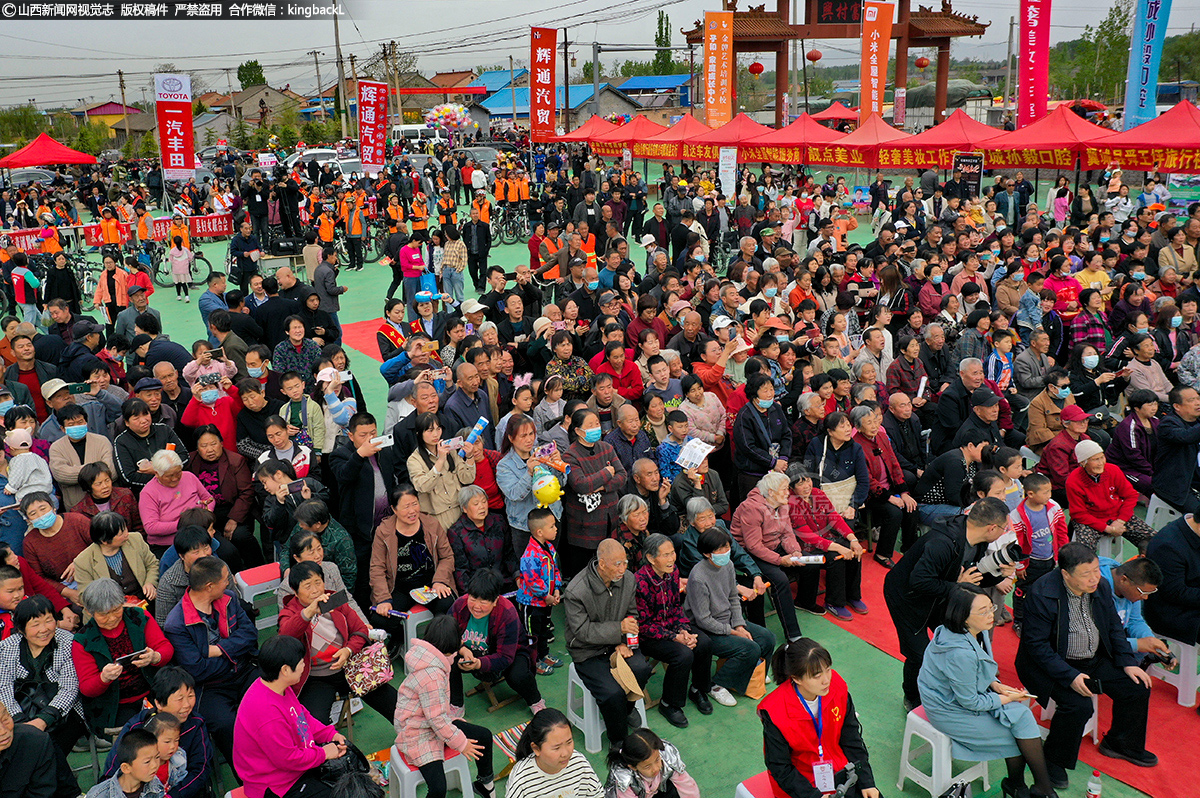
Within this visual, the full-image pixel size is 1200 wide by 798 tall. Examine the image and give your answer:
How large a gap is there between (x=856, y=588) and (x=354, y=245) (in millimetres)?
13324

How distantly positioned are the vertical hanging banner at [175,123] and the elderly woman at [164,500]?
9.42 metres


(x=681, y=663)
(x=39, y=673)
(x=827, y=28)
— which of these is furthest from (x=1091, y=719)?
(x=827, y=28)

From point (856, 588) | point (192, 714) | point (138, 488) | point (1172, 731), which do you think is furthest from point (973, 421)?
point (138, 488)

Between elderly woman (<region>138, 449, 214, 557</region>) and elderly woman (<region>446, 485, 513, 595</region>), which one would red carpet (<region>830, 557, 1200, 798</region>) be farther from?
elderly woman (<region>138, 449, 214, 557</region>)

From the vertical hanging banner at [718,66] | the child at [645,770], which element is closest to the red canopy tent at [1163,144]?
the vertical hanging banner at [718,66]

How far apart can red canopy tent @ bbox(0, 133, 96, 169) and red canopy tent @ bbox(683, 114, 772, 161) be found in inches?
527

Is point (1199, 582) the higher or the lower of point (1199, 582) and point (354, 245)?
the lower

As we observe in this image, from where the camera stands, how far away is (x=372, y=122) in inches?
A: 647

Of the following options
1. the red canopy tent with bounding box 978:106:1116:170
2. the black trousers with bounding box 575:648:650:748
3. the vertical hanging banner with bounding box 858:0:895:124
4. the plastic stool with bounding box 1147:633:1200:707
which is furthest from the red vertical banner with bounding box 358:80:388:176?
the plastic stool with bounding box 1147:633:1200:707

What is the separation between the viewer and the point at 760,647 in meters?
4.74

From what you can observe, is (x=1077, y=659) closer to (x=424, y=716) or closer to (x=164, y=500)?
(x=424, y=716)

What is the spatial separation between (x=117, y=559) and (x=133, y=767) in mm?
1630

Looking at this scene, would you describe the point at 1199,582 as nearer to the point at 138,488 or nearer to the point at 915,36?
the point at 138,488

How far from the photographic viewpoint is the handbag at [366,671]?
408 centimetres
